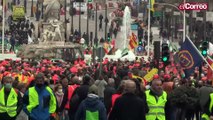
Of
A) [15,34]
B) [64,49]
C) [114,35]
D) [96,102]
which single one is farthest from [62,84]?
[114,35]

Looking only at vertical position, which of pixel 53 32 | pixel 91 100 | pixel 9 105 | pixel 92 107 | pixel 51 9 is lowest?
pixel 53 32

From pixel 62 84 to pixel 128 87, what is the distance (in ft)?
21.3

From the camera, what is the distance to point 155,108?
16.7m

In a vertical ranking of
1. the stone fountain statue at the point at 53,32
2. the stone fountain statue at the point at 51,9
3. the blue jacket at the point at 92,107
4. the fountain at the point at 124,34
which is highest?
the stone fountain statue at the point at 51,9

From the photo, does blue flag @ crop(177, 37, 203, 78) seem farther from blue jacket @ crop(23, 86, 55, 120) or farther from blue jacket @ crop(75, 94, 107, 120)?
blue jacket @ crop(75, 94, 107, 120)

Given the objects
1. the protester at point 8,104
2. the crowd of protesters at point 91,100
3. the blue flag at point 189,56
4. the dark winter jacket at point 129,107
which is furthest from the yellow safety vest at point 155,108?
the blue flag at point 189,56

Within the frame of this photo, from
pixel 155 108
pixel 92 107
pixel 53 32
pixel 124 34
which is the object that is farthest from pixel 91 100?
pixel 124 34

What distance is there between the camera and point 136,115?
1475 cm

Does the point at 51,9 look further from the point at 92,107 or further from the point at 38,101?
the point at 92,107

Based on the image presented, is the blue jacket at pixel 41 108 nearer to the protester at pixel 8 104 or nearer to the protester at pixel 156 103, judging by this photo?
the protester at pixel 8 104

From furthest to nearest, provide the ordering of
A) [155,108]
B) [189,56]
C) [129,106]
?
[189,56], [155,108], [129,106]

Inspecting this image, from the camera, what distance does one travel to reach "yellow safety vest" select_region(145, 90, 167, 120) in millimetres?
16688

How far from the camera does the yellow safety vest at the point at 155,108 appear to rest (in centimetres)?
1669

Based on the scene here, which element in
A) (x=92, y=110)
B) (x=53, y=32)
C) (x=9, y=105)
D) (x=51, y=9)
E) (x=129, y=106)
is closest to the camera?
(x=129, y=106)
